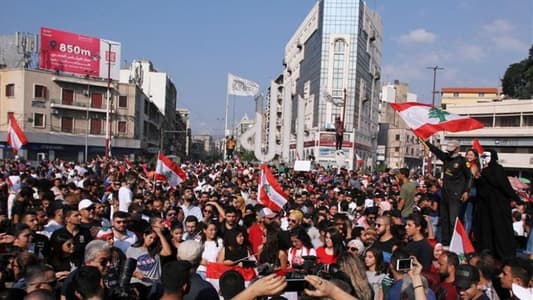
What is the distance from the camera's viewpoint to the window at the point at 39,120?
51338 mm

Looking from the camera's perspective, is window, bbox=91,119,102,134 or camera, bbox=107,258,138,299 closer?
camera, bbox=107,258,138,299

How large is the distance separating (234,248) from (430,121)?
436cm

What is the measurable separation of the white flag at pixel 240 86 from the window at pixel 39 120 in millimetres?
32715

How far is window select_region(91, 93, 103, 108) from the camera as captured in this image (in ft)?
183

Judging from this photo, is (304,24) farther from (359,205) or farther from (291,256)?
(291,256)

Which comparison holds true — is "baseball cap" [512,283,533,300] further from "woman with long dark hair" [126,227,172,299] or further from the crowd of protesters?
"woman with long dark hair" [126,227,172,299]

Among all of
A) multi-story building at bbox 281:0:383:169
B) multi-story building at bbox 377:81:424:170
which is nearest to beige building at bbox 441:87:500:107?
multi-story building at bbox 377:81:424:170

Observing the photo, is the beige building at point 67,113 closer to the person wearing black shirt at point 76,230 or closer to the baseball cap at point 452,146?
the person wearing black shirt at point 76,230

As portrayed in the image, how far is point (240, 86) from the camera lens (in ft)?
84.9

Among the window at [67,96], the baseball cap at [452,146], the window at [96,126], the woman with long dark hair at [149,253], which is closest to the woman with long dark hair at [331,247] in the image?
the woman with long dark hair at [149,253]

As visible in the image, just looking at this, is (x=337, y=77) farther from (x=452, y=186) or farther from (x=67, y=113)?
(x=452, y=186)

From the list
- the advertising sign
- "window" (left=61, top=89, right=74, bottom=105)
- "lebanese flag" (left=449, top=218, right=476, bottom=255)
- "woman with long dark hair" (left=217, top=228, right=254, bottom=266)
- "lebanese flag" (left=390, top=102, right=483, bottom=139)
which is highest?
the advertising sign

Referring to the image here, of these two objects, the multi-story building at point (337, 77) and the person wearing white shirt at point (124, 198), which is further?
the multi-story building at point (337, 77)

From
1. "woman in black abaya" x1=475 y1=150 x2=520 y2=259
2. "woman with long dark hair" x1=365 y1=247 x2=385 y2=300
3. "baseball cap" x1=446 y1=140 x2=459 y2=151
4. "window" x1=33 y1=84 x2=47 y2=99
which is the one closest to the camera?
"woman with long dark hair" x1=365 y1=247 x2=385 y2=300
